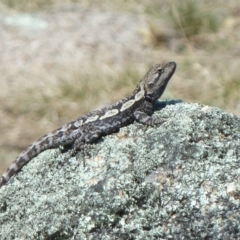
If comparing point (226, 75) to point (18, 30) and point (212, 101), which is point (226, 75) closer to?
point (212, 101)

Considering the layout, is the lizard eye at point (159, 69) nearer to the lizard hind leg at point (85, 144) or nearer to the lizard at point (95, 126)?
the lizard at point (95, 126)

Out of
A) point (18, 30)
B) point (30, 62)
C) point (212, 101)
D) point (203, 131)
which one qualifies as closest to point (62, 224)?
point (203, 131)

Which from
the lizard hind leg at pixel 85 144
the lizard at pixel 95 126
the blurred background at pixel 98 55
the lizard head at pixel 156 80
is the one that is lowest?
the lizard hind leg at pixel 85 144

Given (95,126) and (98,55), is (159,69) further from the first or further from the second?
(98,55)

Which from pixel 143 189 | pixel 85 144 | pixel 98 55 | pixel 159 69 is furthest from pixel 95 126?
pixel 98 55

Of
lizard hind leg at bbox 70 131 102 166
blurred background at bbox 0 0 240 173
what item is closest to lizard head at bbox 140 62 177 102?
lizard hind leg at bbox 70 131 102 166

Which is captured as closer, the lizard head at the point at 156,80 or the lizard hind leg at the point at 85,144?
the lizard hind leg at the point at 85,144

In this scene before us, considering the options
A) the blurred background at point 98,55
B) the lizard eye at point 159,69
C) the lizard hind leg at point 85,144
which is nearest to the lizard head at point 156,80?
the lizard eye at point 159,69
